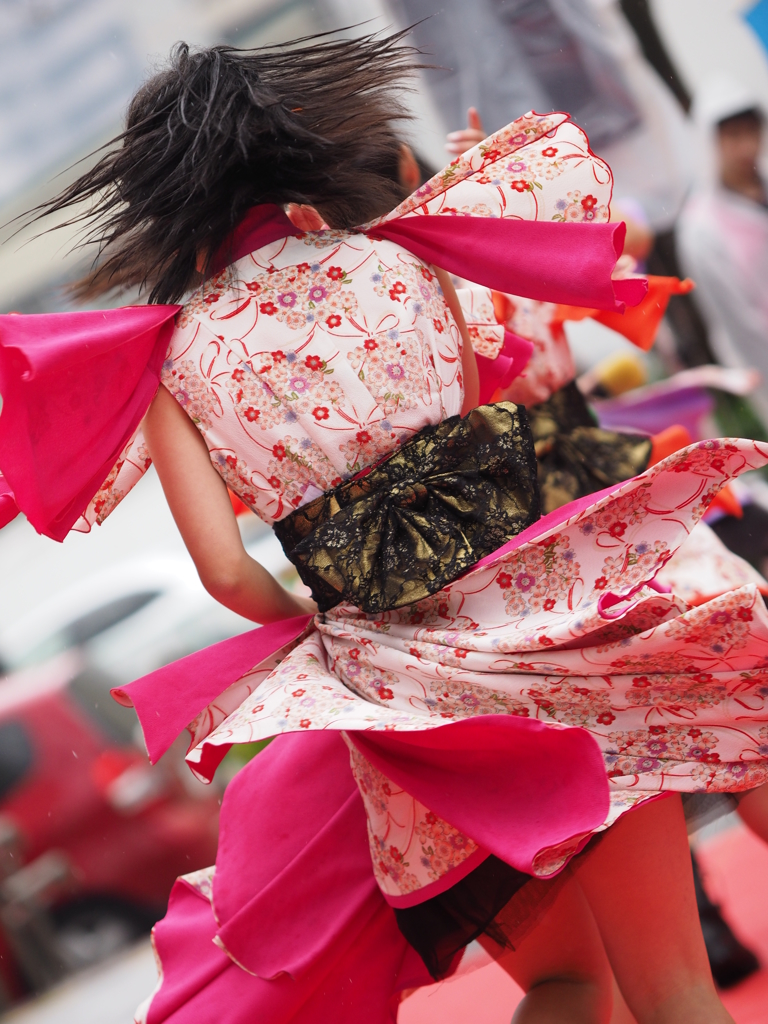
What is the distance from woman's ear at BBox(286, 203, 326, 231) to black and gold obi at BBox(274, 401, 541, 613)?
0.89 ft

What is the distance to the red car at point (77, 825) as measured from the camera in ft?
9.61

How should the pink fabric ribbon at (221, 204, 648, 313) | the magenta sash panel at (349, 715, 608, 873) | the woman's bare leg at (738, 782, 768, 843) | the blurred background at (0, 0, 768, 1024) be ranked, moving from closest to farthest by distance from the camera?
the magenta sash panel at (349, 715, 608, 873), the pink fabric ribbon at (221, 204, 648, 313), the woman's bare leg at (738, 782, 768, 843), the blurred background at (0, 0, 768, 1024)

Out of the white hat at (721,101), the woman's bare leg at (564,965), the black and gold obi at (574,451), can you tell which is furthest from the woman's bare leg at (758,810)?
the white hat at (721,101)

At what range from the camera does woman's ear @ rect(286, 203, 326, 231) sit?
112 cm

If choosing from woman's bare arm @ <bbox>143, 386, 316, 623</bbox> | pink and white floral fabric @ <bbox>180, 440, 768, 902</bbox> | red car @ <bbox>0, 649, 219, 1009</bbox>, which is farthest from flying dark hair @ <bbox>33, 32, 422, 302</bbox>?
red car @ <bbox>0, 649, 219, 1009</bbox>

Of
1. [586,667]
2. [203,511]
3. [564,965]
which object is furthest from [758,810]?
[203,511]

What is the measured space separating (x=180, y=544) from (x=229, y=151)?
241 centimetres

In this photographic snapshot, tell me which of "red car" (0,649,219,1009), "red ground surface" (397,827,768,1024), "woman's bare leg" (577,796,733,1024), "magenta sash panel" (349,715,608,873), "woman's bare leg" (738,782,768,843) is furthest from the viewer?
"red car" (0,649,219,1009)

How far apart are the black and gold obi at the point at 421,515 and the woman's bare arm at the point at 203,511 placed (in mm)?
52

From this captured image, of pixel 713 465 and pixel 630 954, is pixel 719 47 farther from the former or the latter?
pixel 630 954

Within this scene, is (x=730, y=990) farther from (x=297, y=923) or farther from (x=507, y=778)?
(x=507, y=778)

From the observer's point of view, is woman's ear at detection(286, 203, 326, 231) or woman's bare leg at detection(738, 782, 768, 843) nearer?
woman's ear at detection(286, 203, 326, 231)

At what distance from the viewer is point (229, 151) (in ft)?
3.25

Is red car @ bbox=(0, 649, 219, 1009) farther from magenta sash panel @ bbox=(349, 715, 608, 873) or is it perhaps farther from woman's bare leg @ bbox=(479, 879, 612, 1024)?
magenta sash panel @ bbox=(349, 715, 608, 873)
